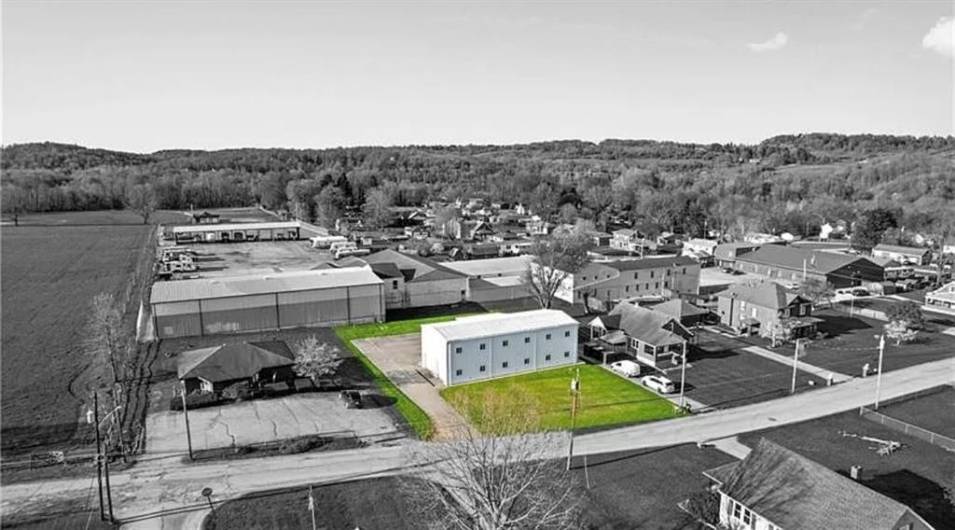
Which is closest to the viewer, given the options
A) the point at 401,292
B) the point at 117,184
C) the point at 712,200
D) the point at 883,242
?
the point at 401,292

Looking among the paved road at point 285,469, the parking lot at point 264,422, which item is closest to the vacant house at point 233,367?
the parking lot at point 264,422

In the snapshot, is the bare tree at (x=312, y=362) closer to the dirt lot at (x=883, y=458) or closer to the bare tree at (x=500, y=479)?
the bare tree at (x=500, y=479)

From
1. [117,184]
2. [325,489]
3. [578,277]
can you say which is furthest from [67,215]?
[325,489]

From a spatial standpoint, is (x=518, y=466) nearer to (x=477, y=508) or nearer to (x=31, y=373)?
(x=477, y=508)

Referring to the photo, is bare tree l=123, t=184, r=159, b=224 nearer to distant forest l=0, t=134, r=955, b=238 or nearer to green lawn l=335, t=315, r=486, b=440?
distant forest l=0, t=134, r=955, b=238

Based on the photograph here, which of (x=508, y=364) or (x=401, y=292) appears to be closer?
(x=508, y=364)

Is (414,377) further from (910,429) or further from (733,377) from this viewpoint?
(910,429)
